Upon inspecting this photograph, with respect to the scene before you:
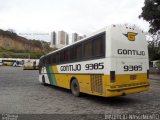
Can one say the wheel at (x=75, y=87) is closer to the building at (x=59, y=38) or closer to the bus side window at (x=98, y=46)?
the bus side window at (x=98, y=46)

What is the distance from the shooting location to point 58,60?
15758 millimetres

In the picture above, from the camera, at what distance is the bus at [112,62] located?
9.81 metres

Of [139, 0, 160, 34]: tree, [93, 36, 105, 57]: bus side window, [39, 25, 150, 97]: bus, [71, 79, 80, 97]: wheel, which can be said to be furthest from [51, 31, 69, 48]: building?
[93, 36, 105, 57]: bus side window

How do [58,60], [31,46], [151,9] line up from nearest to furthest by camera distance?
[58,60] < [151,9] < [31,46]

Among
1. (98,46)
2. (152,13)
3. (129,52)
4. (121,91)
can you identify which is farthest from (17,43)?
(121,91)

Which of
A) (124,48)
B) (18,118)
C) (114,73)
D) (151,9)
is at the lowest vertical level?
(18,118)

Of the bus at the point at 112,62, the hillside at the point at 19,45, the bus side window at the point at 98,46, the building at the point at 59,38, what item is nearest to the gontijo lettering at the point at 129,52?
the bus at the point at 112,62

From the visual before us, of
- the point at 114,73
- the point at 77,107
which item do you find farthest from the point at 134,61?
the point at 77,107

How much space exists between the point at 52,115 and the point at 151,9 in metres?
31.7

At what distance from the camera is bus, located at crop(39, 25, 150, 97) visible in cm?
981

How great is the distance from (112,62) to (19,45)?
130 meters

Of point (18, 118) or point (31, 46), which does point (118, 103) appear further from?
point (31, 46)

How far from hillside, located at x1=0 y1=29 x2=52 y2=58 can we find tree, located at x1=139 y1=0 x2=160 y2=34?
8720 centimetres

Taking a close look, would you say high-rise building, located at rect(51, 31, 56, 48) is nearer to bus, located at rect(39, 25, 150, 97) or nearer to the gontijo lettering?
bus, located at rect(39, 25, 150, 97)
